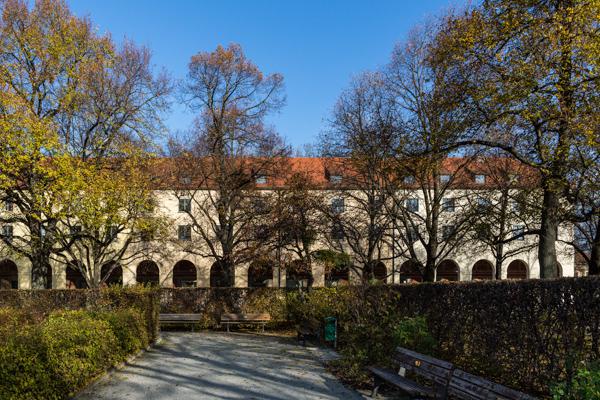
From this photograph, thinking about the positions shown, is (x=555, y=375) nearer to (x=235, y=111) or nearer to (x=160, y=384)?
(x=160, y=384)

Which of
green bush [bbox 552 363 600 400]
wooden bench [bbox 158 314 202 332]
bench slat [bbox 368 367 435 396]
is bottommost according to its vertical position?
wooden bench [bbox 158 314 202 332]

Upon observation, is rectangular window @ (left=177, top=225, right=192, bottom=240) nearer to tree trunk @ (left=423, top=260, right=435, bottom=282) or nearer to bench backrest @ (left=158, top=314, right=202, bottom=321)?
bench backrest @ (left=158, top=314, right=202, bottom=321)

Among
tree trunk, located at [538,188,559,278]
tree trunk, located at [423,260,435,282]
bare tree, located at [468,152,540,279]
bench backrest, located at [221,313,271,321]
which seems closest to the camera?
tree trunk, located at [538,188,559,278]

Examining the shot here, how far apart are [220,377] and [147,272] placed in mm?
39967

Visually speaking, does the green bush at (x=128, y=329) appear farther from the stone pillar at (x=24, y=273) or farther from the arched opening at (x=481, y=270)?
the arched opening at (x=481, y=270)

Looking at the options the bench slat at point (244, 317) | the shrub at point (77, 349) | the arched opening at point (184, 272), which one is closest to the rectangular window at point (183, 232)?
the arched opening at point (184, 272)

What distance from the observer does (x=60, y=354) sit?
7.88 metres

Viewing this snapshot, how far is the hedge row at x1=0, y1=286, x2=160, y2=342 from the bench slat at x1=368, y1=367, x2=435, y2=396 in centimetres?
772

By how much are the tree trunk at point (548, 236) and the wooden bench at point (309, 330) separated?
7041 millimetres

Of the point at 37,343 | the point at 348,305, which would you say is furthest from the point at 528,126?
the point at 37,343

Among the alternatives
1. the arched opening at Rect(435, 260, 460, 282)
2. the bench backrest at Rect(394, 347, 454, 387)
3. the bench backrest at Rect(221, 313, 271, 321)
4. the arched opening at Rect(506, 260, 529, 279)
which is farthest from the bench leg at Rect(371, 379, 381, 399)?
the arched opening at Rect(506, 260, 529, 279)

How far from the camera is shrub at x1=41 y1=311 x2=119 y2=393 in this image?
7691 mm

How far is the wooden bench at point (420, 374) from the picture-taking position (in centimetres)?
699

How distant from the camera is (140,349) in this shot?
42.4ft
